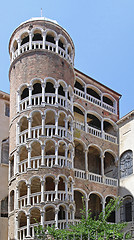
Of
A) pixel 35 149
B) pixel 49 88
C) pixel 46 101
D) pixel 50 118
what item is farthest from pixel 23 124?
pixel 49 88

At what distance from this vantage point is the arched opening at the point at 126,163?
29997 mm

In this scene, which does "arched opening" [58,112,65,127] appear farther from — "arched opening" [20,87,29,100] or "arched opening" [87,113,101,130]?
"arched opening" [87,113,101,130]

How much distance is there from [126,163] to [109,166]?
7.23ft

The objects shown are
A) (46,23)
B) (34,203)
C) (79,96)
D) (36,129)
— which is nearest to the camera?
(34,203)

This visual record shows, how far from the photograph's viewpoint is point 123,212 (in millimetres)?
29625

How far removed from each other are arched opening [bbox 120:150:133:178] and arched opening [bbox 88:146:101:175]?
2.01m

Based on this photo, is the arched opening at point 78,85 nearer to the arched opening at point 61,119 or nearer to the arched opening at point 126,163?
the arched opening at point 61,119

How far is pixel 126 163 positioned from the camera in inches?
1203

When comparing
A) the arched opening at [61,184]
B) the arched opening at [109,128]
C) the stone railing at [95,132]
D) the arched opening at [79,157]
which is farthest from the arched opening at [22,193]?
the arched opening at [109,128]

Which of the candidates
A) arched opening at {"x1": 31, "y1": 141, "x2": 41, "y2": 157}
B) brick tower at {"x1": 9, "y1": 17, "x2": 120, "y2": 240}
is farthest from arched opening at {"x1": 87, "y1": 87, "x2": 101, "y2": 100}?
arched opening at {"x1": 31, "y1": 141, "x2": 41, "y2": 157}

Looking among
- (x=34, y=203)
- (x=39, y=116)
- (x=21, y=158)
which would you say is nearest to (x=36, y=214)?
(x=34, y=203)

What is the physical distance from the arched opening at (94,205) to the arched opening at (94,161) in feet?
6.55

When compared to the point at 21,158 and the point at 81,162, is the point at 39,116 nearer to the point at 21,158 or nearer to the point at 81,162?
the point at 21,158

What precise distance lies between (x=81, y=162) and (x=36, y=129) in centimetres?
685
